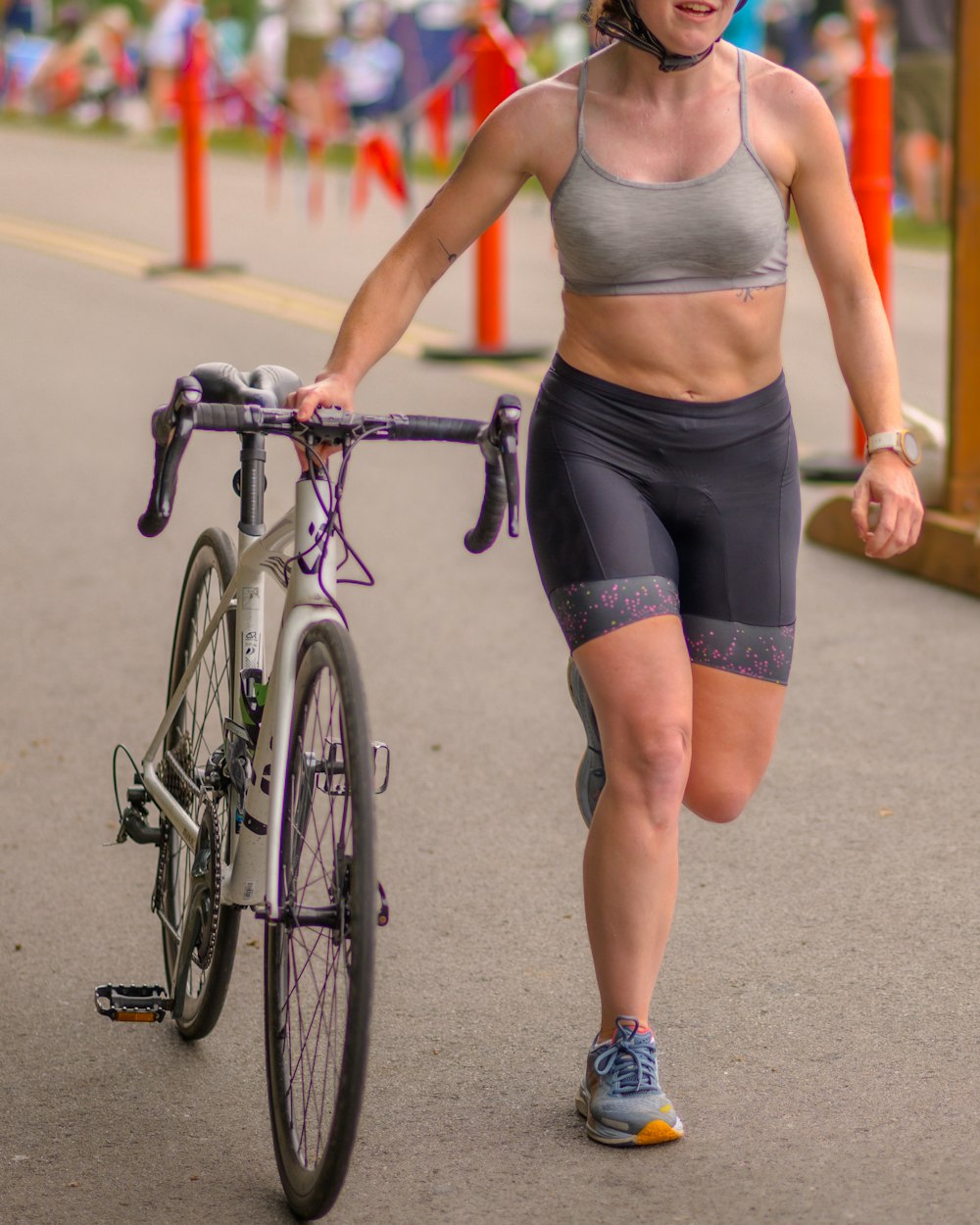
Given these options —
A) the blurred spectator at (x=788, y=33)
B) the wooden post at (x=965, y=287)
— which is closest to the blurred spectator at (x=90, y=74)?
the blurred spectator at (x=788, y=33)

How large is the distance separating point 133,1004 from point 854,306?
1.80 metres

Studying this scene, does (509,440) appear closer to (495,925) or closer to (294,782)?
(294,782)

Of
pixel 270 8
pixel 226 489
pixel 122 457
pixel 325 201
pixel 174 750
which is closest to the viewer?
pixel 174 750

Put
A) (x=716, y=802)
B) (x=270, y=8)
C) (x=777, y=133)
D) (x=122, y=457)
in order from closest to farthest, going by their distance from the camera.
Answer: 1. (x=777, y=133)
2. (x=716, y=802)
3. (x=122, y=457)
4. (x=270, y=8)

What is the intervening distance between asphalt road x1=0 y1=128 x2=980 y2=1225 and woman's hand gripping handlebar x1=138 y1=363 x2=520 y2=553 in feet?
3.54

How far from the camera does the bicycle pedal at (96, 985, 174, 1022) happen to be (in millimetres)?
4051

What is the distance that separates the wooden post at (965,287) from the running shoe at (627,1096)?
4468 millimetres

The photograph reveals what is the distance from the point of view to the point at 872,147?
903cm

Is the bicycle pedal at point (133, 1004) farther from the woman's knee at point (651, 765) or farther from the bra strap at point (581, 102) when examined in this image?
the bra strap at point (581, 102)

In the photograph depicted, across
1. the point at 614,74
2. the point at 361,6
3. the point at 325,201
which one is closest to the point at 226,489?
the point at 614,74

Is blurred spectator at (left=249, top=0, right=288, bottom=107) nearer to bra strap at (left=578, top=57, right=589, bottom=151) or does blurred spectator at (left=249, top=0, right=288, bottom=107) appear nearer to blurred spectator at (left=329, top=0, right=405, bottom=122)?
blurred spectator at (left=329, top=0, right=405, bottom=122)

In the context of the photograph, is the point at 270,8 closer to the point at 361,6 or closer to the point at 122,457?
the point at 361,6

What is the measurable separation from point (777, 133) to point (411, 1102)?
5.89 ft

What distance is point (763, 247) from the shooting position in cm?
379
